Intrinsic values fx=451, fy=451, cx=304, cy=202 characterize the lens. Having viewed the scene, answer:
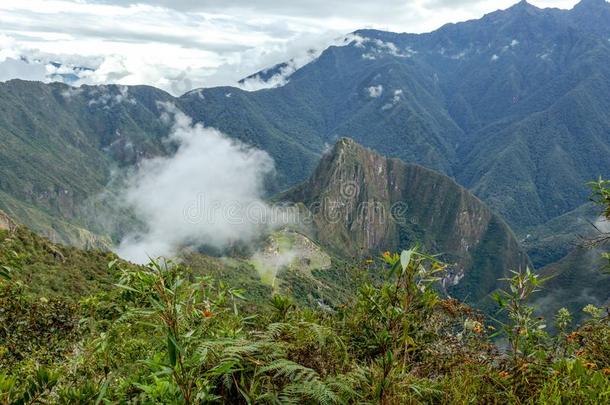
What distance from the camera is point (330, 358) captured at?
191 inches

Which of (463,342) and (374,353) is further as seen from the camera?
(463,342)

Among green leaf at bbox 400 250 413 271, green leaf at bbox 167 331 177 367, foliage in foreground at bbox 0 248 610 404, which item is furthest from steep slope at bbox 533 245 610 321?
green leaf at bbox 167 331 177 367

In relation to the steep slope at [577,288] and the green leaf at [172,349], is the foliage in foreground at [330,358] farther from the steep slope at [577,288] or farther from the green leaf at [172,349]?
the steep slope at [577,288]

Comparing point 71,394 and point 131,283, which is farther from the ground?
point 71,394

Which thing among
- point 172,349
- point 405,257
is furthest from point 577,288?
point 172,349

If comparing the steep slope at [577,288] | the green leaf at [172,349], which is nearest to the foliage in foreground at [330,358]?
the green leaf at [172,349]

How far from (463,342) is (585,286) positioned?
159m

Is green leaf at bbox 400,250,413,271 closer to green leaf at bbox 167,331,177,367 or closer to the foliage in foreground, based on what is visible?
the foliage in foreground

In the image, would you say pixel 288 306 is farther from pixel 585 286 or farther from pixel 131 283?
pixel 585 286

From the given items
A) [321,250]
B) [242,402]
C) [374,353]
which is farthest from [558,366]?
[321,250]

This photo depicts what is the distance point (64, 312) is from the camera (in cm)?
1495

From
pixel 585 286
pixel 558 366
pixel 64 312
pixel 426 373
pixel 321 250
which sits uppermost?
pixel 558 366

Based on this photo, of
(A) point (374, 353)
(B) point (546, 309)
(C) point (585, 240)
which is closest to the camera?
(A) point (374, 353)

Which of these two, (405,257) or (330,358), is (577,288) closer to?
(330,358)
